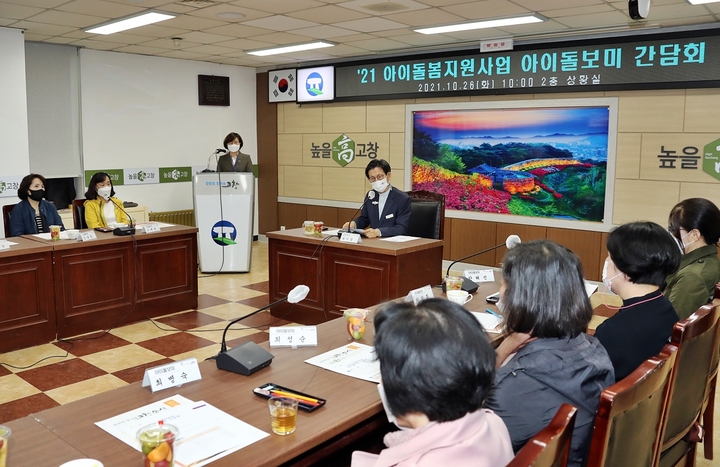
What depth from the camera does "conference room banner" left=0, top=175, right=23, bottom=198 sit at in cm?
643

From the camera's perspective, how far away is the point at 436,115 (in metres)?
7.45

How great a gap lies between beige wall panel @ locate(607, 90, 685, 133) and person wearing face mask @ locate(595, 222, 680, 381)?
425cm

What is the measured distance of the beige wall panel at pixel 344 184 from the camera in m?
8.23

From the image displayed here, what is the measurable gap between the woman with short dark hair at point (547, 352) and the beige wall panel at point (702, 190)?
15.4 feet

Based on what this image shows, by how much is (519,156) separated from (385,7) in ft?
8.22

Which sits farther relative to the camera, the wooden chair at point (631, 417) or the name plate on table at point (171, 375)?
the name plate on table at point (171, 375)

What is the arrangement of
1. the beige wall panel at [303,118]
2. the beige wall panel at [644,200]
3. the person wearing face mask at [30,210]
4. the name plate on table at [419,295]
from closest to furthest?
1. the name plate on table at [419,295]
2. the person wearing face mask at [30,210]
3. the beige wall panel at [644,200]
4. the beige wall panel at [303,118]

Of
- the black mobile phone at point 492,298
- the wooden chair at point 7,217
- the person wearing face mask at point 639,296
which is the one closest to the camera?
the person wearing face mask at point 639,296

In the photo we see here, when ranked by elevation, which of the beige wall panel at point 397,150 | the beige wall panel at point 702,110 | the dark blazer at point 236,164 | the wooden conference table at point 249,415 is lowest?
the wooden conference table at point 249,415

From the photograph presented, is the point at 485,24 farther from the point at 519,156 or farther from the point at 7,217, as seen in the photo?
the point at 7,217

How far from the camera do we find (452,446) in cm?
119

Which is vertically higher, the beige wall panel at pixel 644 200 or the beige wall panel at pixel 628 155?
the beige wall panel at pixel 628 155

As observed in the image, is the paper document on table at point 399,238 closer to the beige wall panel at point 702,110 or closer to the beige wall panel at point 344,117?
the beige wall panel at point 702,110

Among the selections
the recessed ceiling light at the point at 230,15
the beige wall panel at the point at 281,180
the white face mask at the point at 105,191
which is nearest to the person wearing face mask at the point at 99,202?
the white face mask at the point at 105,191
